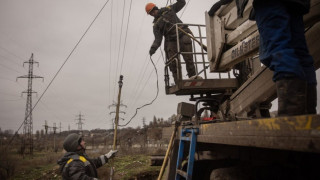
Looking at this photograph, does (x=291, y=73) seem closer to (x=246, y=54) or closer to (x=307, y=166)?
(x=307, y=166)

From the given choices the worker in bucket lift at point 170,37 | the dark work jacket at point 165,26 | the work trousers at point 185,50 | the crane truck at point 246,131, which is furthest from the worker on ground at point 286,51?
the dark work jacket at point 165,26

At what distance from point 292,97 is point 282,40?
0.41 metres

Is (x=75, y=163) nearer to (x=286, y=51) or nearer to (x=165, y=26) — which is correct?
(x=286, y=51)

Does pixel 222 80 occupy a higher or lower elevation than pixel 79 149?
higher

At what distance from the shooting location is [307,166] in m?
2.11

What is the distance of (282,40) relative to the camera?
167 cm

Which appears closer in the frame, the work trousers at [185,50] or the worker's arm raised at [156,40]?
the worker's arm raised at [156,40]

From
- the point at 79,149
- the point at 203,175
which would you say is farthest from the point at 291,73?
the point at 79,149

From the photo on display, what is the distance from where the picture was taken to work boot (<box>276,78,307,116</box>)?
5.07ft

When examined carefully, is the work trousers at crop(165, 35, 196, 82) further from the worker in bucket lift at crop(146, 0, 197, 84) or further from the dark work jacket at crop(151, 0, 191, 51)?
the dark work jacket at crop(151, 0, 191, 51)

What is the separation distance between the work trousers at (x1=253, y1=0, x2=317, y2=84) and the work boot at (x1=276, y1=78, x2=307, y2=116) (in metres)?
0.05

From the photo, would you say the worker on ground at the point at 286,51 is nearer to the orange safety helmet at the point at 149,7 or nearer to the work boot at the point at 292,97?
the work boot at the point at 292,97

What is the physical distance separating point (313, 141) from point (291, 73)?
0.64 metres

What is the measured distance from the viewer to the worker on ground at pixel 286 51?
1577mm
